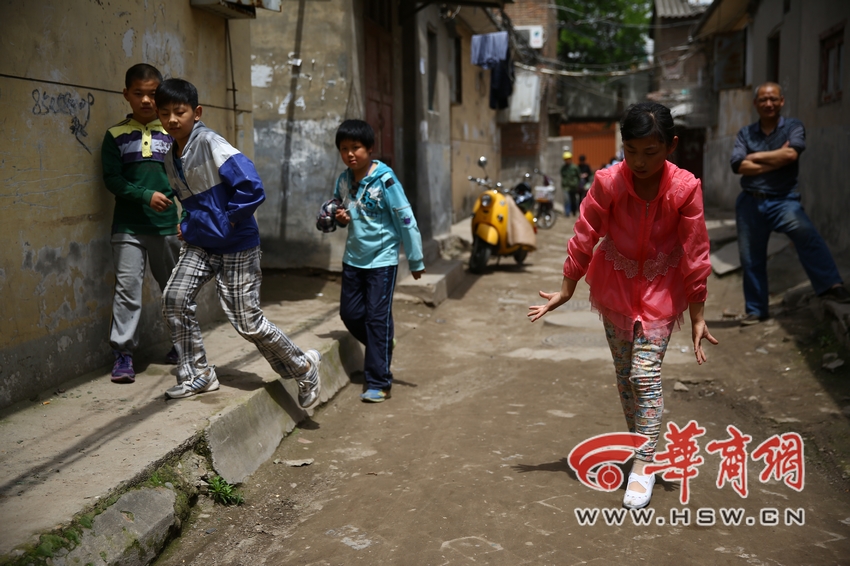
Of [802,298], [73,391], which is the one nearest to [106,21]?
[73,391]

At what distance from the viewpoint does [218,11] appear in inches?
225

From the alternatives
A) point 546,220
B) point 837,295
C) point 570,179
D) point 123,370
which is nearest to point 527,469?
point 123,370

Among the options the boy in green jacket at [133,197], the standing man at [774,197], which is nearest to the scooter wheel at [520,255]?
the standing man at [774,197]

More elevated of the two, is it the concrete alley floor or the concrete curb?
the concrete curb

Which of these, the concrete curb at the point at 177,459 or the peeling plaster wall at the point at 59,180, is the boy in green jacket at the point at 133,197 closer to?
the peeling plaster wall at the point at 59,180

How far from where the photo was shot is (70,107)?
13.9 ft

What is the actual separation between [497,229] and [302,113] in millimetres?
3766

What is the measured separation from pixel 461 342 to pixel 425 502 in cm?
374

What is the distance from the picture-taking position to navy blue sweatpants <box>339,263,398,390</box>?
205 inches

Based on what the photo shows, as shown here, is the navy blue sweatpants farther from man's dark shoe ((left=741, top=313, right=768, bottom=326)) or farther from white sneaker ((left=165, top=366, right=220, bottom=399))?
man's dark shoe ((left=741, top=313, right=768, bottom=326))

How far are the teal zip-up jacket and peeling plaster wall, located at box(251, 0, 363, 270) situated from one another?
287cm

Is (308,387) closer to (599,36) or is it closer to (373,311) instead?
(373,311)

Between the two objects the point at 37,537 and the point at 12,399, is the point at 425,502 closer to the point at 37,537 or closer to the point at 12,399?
the point at 37,537

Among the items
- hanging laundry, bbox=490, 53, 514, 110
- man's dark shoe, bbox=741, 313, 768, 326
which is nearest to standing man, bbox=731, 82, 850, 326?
man's dark shoe, bbox=741, 313, 768, 326
